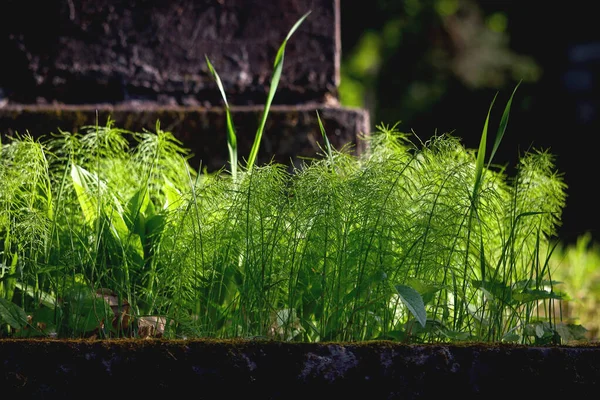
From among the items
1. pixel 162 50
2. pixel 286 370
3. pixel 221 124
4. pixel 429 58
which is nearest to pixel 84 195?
pixel 286 370

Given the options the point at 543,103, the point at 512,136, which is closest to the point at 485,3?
the point at 543,103

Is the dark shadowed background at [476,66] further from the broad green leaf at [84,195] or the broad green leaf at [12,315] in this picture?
the broad green leaf at [12,315]

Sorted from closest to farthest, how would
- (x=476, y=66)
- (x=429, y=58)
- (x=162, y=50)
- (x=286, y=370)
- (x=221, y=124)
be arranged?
(x=286, y=370)
(x=221, y=124)
(x=162, y=50)
(x=476, y=66)
(x=429, y=58)

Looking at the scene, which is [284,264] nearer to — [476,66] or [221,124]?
[221,124]

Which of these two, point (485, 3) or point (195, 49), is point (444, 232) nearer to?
point (195, 49)

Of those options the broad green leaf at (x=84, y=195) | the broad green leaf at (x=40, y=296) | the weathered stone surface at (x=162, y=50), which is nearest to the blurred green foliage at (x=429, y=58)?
the weathered stone surface at (x=162, y=50)

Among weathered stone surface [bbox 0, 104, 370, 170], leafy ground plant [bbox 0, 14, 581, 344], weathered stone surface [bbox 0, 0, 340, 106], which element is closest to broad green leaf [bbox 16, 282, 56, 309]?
leafy ground plant [bbox 0, 14, 581, 344]
